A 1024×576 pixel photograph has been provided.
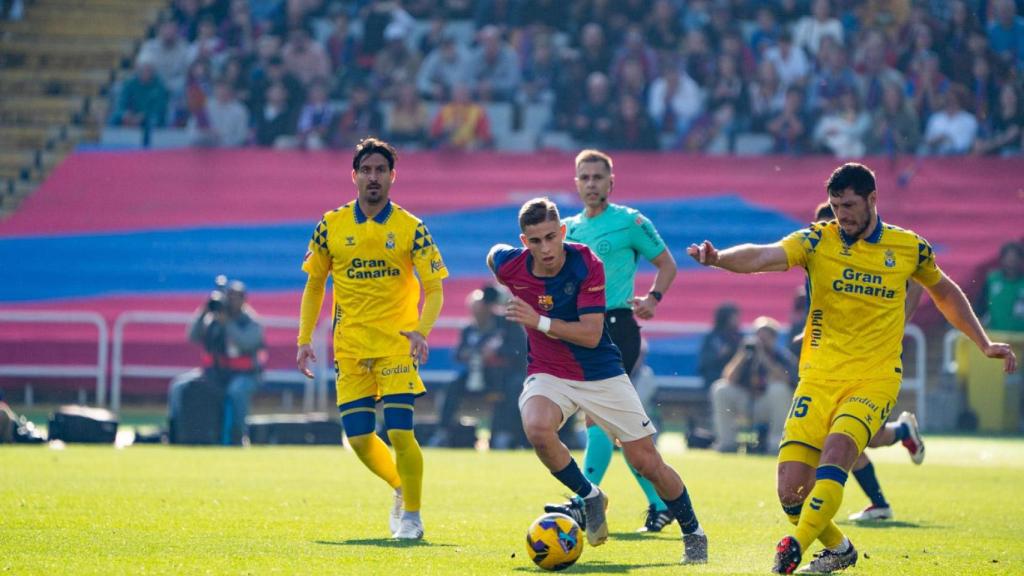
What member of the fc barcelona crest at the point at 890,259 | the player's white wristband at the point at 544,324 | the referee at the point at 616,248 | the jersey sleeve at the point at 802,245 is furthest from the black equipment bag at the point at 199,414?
the fc barcelona crest at the point at 890,259

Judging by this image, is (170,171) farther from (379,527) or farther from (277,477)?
(379,527)

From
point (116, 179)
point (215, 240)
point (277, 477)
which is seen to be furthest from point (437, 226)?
point (277, 477)

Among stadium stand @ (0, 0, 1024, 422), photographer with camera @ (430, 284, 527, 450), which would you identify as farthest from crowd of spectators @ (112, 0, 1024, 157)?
photographer with camera @ (430, 284, 527, 450)

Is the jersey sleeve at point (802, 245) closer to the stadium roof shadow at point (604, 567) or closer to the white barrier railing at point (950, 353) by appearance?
the stadium roof shadow at point (604, 567)

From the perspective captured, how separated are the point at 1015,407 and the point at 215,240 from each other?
1295 cm

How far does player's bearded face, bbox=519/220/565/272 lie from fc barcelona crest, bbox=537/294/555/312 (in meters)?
0.17

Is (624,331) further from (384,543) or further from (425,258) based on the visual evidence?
(384,543)

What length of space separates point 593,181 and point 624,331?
1.09m

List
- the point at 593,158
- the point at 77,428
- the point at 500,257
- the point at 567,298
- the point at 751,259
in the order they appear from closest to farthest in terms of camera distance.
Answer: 1. the point at 751,259
2. the point at 567,298
3. the point at 500,257
4. the point at 593,158
5. the point at 77,428

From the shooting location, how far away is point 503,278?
30.8ft

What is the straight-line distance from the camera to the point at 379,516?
11719 millimetres

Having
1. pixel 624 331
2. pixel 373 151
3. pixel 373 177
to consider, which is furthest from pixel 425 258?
pixel 624 331

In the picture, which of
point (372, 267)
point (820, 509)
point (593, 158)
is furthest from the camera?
point (593, 158)

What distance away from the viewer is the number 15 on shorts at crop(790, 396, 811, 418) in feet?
29.1
